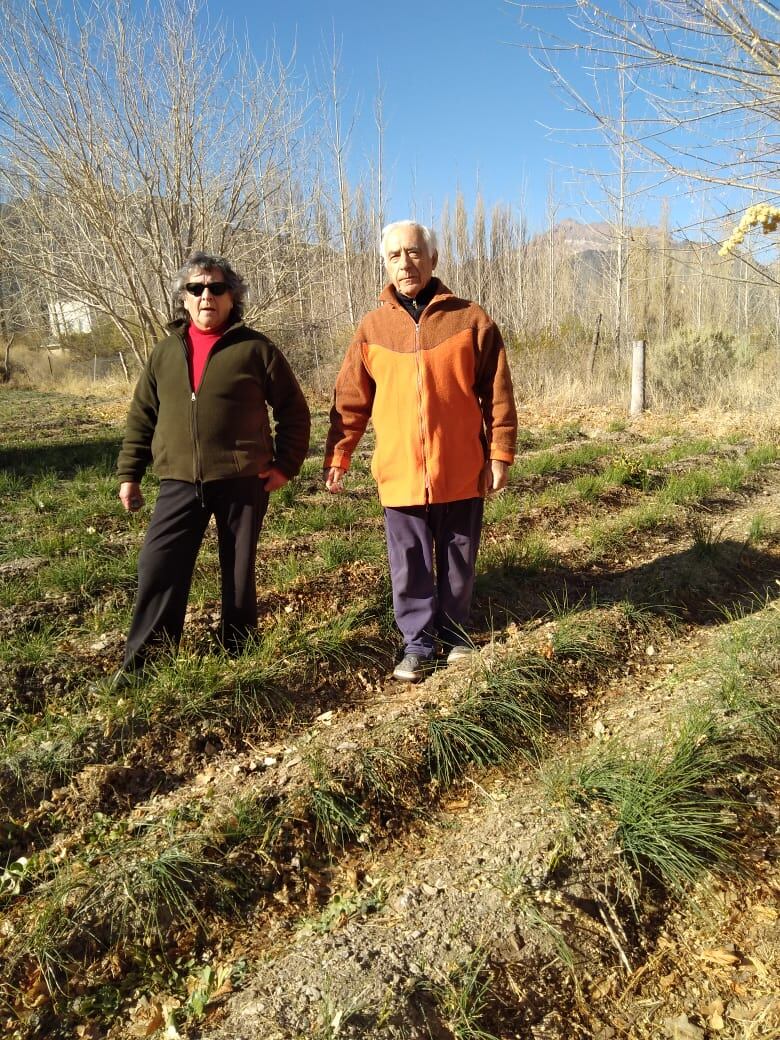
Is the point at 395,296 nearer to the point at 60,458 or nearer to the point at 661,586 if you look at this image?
the point at 661,586

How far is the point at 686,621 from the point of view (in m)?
4.07

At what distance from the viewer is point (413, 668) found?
133 inches

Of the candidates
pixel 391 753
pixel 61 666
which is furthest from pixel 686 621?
pixel 61 666

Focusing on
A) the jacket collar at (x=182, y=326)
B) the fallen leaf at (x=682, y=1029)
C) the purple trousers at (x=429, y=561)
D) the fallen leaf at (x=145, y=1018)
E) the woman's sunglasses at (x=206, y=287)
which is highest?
the woman's sunglasses at (x=206, y=287)

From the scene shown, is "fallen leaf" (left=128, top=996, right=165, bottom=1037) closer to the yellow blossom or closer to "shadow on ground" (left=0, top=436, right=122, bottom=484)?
the yellow blossom

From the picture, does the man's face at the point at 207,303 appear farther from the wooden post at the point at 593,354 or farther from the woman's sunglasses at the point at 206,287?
the wooden post at the point at 593,354

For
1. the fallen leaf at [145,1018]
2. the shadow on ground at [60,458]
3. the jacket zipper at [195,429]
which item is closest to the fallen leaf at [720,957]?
the fallen leaf at [145,1018]

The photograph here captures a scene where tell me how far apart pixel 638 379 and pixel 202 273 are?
1134cm

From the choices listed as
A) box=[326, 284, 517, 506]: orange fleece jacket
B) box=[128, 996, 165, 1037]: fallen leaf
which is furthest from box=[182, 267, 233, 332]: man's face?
box=[128, 996, 165, 1037]: fallen leaf

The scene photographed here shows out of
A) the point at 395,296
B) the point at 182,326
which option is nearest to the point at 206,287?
the point at 182,326

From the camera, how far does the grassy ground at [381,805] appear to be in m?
1.88

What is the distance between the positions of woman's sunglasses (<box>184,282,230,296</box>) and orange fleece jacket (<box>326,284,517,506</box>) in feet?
2.03

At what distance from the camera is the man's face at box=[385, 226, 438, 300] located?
2963 mm

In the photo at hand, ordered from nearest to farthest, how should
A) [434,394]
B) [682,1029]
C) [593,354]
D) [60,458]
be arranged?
[682,1029], [434,394], [60,458], [593,354]
